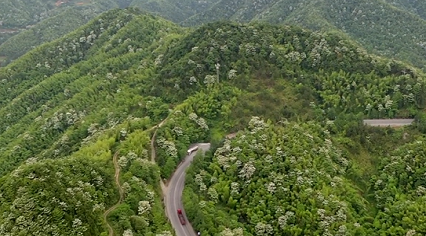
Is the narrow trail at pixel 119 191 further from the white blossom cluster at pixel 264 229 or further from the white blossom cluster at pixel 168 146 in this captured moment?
the white blossom cluster at pixel 264 229

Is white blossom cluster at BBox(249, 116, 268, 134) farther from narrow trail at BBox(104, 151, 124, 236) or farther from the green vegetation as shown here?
narrow trail at BBox(104, 151, 124, 236)

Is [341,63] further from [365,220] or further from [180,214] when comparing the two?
[180,214]

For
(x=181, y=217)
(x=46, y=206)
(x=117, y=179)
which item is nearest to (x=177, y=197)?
(x=181, y=217)

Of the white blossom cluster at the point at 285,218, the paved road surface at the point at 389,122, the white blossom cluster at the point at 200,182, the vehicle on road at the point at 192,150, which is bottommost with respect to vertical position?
the white blossom cluster at the point at 285,218

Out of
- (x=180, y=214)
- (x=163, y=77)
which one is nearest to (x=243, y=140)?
(x=180, y=214)

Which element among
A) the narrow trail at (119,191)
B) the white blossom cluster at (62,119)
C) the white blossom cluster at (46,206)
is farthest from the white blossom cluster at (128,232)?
Result: the white blossom cluster at (62,119)

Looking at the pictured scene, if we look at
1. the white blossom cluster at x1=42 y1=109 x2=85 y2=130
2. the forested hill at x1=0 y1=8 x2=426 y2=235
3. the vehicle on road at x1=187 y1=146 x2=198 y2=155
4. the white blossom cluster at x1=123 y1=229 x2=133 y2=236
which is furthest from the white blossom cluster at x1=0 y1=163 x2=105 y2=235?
the white blossom cluster at x1=42 y1=109 x2=85 y2=130
